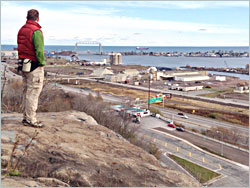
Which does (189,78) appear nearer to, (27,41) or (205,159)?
(205,159)

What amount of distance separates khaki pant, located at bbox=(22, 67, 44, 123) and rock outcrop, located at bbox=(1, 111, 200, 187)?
0.43 metres

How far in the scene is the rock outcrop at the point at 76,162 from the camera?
5.64 metres

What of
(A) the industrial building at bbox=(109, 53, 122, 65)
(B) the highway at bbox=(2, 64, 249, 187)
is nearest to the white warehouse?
(B) the highway at bbox=(2, 64, 249, 187)

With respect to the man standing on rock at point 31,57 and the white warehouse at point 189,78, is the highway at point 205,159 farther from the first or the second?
the white warehouse at point 189,78

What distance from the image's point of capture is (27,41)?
6.93 metres

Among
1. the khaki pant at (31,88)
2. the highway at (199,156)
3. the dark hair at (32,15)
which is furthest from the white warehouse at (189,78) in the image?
the dark hair at (32,15)

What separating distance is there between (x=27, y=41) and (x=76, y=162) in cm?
300

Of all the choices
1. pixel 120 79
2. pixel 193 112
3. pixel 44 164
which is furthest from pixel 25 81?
pixel 120 79

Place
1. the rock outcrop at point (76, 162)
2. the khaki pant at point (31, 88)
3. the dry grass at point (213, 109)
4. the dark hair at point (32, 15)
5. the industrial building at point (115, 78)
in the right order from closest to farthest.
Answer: the rock outcrop at point (76, 162) → the dark hair at point (32, 15) → the khaki pant at point (31, 88) → the dry grass at point (213, 109) → the industrial building at point (115, 78)

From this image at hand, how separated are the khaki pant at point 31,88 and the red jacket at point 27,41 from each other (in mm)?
372

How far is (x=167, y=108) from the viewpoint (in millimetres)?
45344

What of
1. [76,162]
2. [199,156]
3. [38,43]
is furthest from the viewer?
[199,156]

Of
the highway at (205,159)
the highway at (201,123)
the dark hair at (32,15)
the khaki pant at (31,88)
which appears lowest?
the highway at (201,123)

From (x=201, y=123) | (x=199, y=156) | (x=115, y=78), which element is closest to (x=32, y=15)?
(x=199, y=156)
